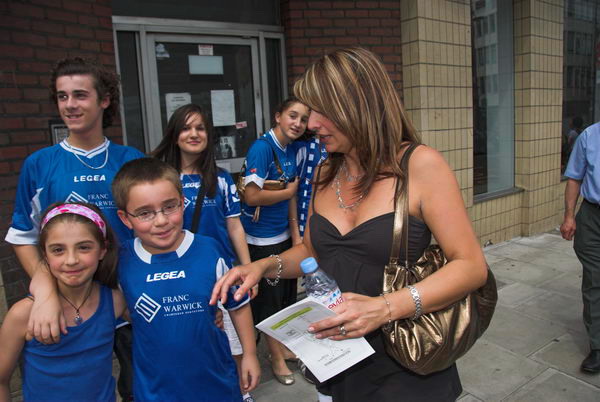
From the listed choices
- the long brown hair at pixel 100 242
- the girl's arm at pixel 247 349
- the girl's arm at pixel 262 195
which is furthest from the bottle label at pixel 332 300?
the girl's arm at pixel 262 195

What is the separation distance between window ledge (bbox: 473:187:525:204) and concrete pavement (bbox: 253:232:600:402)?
1127 millimetres

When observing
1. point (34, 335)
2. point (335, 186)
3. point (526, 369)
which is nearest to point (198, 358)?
point (34, 335)

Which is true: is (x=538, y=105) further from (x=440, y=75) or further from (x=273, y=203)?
(x=273, y=203)

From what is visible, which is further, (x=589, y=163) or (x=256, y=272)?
(x=589, y=163)

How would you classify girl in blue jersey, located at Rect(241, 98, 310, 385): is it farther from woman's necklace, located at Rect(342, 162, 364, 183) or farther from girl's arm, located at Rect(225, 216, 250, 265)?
woman's necklace, located at Rect(342, 162, 364, 183)

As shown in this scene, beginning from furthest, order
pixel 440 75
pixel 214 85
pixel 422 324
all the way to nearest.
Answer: pixel 440 75 < pixel 214 85 < pixel 422 324

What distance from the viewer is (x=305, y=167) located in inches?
148

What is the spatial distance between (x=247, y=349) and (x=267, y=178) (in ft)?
5.53

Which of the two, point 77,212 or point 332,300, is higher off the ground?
point 77,212

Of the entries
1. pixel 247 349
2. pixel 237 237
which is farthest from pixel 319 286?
pixel 237 237

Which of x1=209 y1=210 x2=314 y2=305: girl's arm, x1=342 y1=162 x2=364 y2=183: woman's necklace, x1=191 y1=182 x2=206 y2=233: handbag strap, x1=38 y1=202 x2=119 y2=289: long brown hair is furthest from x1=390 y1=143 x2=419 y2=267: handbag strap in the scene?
x1=191 y1=182 x2=206 y2=233: handbag strap

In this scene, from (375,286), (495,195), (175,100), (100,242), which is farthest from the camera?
(495,195)

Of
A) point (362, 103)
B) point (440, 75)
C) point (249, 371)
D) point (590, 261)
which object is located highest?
point (440, 75)

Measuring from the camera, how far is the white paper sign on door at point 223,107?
4.69 m
